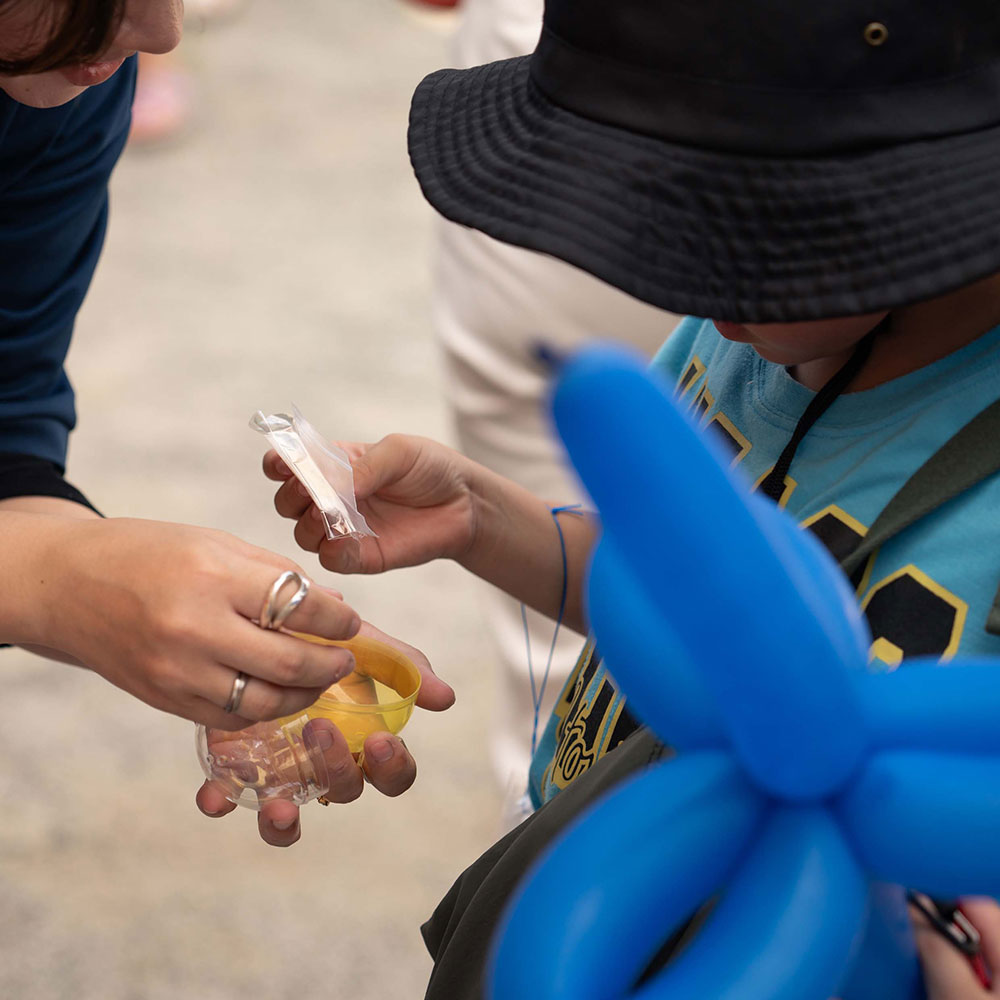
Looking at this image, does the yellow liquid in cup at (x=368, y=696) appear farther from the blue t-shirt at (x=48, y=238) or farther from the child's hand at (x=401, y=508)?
the blue t-shirt at (x=48, y=238)

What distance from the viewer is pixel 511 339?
1.54 metres

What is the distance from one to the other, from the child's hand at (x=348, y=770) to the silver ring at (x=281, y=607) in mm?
162

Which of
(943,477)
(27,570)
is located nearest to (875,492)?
(943,477)

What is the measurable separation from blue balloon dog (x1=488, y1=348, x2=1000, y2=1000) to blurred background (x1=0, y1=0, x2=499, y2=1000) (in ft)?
4.27

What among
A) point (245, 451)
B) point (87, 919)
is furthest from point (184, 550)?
point (245, 451)

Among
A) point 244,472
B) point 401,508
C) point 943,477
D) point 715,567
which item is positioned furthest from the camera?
point 244,472

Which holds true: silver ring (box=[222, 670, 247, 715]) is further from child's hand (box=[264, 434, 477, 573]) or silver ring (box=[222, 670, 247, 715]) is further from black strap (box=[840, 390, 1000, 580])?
black strap (box=[840, 390, 1000, 580])

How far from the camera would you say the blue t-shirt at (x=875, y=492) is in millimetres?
659

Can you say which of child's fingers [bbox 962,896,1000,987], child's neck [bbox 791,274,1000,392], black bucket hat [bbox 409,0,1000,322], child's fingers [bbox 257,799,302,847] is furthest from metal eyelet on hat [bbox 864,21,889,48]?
child's fingers [bbox 257,799,302,847]

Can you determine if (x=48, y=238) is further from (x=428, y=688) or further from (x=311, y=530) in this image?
(x=428, y=688)

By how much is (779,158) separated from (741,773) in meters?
0.30

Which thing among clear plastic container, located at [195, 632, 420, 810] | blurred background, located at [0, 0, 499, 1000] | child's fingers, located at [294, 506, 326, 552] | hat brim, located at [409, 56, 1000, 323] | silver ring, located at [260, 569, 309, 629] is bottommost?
blurred background, located at [0, 0, 499, 1000]

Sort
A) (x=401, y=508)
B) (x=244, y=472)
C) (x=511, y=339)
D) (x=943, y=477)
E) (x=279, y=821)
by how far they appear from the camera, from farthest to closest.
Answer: (x=244, y=472)
(x=511, y=339)
(x=401, y=508)
(x=279, y=821)
(x=943, y=477)

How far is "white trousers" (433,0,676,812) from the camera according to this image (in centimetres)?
146
